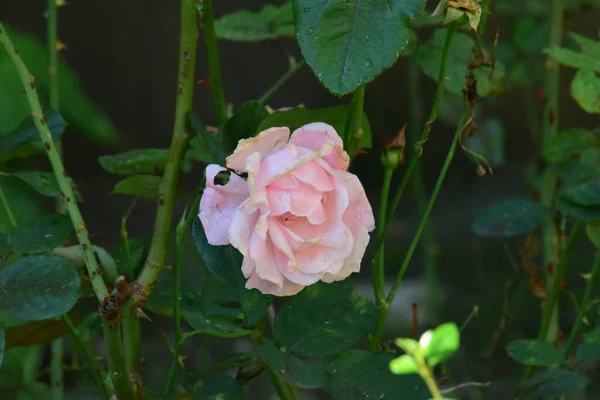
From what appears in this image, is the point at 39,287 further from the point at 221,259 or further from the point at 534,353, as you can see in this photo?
the point at 534,353

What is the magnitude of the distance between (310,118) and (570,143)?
46cm

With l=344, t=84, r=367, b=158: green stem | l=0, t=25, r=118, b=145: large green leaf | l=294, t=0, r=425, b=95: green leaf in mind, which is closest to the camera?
l=294, t=0, r=425, b=95: green leaf

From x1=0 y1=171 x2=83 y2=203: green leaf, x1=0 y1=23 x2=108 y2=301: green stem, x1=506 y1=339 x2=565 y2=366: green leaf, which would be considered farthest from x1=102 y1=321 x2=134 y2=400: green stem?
x1=506 y1=339 x2=565 y2=366: green leaf

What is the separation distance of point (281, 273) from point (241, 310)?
6.7 inches

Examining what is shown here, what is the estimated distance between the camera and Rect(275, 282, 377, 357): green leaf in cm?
68

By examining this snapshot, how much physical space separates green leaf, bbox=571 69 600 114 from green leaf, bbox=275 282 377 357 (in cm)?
36

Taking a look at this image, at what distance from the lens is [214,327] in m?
0.65

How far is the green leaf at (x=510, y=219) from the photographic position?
0.91m

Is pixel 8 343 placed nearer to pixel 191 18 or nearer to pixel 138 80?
pixel 191 18

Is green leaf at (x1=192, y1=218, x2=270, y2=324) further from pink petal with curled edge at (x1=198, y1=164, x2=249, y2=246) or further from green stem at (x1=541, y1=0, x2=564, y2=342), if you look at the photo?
green stem at (x1=541, y1=0, x2=564, y2=342)

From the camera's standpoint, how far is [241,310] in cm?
73

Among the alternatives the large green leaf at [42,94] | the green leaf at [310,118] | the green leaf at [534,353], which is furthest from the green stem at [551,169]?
the large green leaf at [42,94]

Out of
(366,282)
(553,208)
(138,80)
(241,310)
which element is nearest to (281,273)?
(241,310)

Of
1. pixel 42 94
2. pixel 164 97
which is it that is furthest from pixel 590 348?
pixel 164 97
